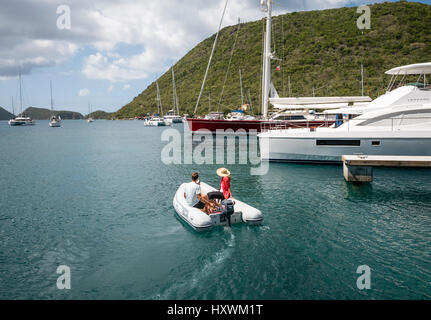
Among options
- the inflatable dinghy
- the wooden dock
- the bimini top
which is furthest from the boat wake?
the bimini top

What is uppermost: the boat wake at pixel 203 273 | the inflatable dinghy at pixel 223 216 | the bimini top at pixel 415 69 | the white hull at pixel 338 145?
the bimini top at pixel 415 69

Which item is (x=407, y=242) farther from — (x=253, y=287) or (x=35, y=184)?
(x=35, y=184)

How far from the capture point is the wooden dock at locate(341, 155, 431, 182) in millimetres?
13602

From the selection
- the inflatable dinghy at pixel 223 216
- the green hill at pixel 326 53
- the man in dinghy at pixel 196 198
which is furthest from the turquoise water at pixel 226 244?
the green hill at pixel 326 53

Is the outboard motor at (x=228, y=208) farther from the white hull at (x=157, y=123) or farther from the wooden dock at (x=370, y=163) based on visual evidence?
the white hull at (x=157, y=123)

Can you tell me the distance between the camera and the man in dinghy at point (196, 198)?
9.56 meters

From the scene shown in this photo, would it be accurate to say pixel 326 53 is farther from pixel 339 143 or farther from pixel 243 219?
pixel 243 219

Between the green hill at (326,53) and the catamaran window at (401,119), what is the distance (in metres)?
40.9

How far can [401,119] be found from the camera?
17.6m

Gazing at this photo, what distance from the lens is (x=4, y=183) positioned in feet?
57.5

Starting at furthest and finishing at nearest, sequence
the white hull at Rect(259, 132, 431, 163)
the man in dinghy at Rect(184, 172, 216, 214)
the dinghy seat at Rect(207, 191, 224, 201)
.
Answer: the white hull at Rect(259, 132, 431, 163) → the man in dinghy at Rect(184, 172, 216, 214) → the dinghy seat at Rect(207, 191, 224, 201)

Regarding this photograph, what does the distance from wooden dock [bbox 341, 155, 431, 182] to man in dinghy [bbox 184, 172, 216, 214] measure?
29.0 ft

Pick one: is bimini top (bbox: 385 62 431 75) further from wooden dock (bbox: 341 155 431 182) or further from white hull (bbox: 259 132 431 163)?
wooden dock (bbox: 341 155 431 182)

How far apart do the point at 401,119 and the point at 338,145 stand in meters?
3.98
